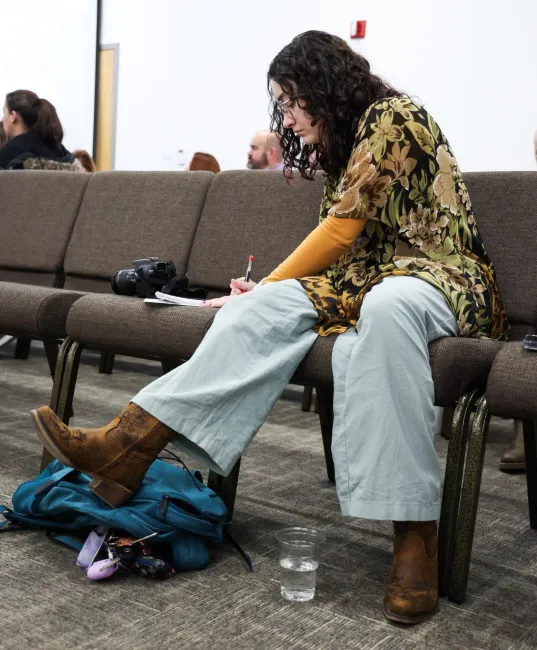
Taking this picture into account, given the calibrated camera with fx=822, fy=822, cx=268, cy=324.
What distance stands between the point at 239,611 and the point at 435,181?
34.4 inches

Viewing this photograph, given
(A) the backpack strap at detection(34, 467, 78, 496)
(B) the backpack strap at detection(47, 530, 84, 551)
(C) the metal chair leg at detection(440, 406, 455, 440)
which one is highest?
(A) the backpack strap at detection(34, 467, 78, 496)

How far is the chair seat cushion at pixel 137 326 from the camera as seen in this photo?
1.73 metres

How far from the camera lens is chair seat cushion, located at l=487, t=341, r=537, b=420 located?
103 cm

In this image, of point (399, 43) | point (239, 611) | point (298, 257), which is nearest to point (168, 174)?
point (298, 257)

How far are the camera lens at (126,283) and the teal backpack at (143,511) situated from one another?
560mm

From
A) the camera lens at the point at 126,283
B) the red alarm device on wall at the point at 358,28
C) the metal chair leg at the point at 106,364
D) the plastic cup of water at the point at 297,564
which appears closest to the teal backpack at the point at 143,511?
the plastic cup of water at the point at 297,564

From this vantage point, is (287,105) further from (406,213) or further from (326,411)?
(326,411)

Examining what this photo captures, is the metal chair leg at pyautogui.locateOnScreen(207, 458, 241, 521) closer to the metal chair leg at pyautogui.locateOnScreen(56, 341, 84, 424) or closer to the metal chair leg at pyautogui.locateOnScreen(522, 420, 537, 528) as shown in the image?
the metal chair leg at pyautogui.locateOnScreen(56, 341, 84, 424)

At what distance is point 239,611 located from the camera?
4.20 ft

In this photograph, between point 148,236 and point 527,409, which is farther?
point 148,236

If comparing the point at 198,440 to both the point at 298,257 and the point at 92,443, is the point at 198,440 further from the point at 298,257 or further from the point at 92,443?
the point at 298,257

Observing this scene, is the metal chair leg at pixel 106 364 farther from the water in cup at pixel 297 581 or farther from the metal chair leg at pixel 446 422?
the water in cup at pixel 297 581

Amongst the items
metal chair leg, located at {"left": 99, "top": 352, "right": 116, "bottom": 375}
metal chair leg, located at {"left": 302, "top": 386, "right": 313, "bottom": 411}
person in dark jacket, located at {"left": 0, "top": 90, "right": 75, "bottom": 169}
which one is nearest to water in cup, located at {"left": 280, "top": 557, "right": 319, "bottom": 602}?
metal chair leg, located at {"left": 302, "top": 386, "right": 313, "bottom": 411}

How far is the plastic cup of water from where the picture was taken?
1337mm
